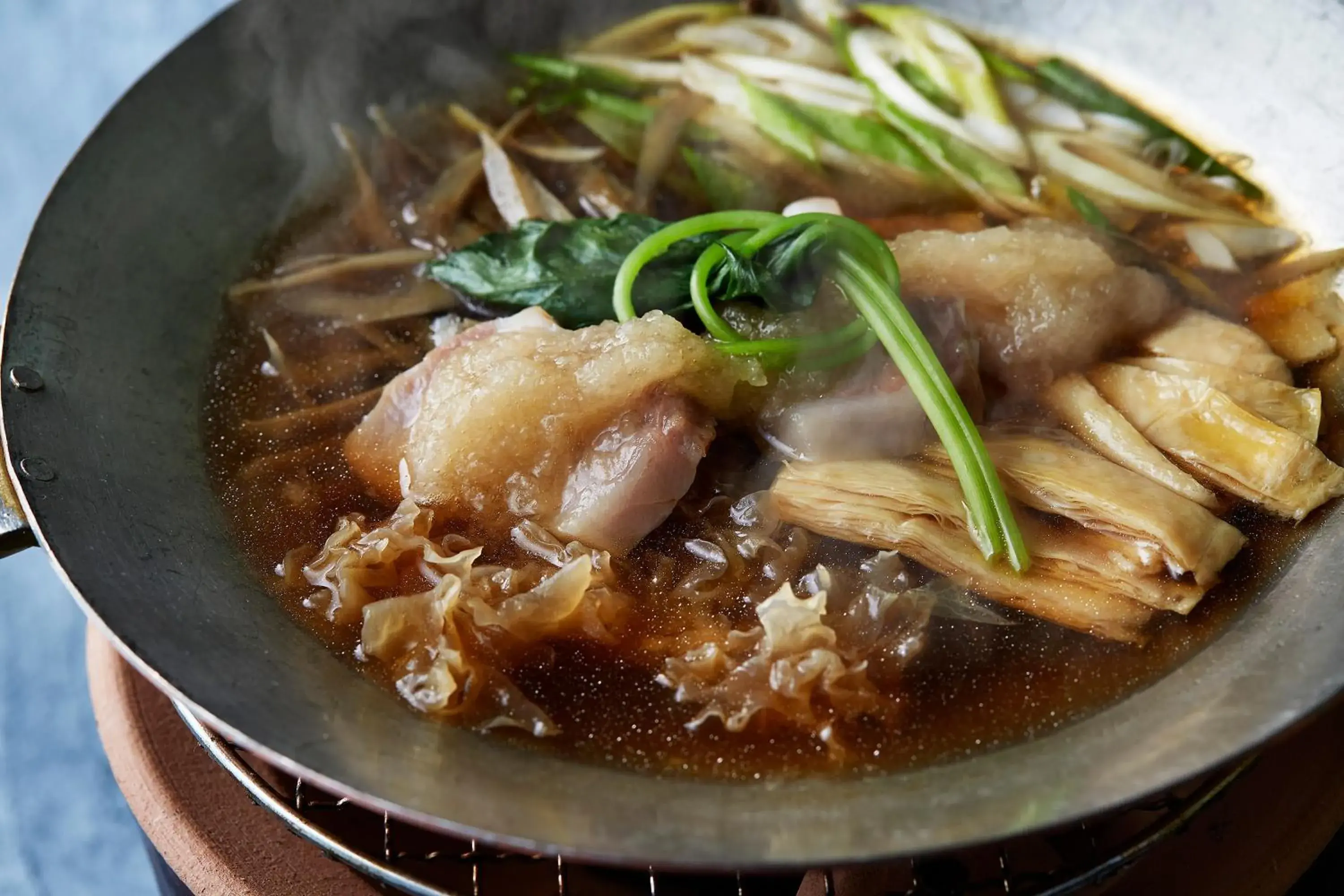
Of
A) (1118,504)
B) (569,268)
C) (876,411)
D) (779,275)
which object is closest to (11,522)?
(569,268)

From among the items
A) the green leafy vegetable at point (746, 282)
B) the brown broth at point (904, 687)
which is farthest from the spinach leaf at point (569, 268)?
the brown broth at point (904, 687)

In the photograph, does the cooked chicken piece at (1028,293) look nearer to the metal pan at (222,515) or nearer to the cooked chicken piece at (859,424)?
the cooked chicken piece at (859,424)

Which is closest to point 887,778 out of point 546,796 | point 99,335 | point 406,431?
point 546,796

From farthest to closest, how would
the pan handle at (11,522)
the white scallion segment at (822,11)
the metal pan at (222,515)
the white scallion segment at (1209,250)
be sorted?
1. the white scallion segment at (822,11)
2. the white scallion segment at (1209,250)
3. the pan handle at (11,522)
4. the metal pan at (222,515)

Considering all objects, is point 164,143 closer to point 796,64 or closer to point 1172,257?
point 796,64

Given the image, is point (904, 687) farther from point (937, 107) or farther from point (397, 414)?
point (937, 107)

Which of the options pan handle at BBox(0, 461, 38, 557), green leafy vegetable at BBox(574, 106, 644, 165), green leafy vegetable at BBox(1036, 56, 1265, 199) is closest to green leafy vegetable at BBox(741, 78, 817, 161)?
green leafy vegetable at BBox(574, 106, 644, 165)

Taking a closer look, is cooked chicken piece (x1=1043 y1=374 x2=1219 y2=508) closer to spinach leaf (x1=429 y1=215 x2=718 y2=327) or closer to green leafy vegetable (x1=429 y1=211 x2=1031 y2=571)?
green leafy vegetable (x1=429 y1=211 x2=1031 y2=571)
